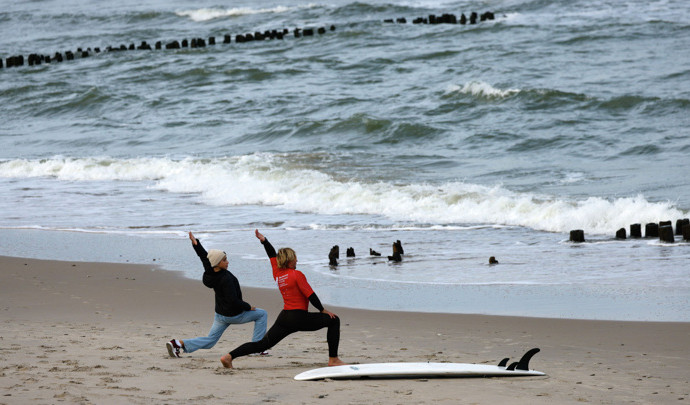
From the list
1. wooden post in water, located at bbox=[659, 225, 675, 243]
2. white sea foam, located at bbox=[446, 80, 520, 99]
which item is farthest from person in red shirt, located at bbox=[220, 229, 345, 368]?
white sea foam, located at bbox=[446, 80, 520, 99]

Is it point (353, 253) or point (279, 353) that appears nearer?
point (279, 353)

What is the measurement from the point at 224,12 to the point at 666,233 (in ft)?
149

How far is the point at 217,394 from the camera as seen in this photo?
243 inches

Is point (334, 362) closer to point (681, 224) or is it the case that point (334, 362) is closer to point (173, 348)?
point (173, 348)

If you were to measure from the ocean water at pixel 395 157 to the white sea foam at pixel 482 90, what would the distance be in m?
0.07

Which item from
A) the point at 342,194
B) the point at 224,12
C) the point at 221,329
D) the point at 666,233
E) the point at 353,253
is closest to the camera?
the point at 221,329

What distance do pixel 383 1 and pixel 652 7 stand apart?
15.1 meters

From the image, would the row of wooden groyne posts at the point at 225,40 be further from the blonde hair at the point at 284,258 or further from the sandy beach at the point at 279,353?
the blonde hair at the point at 284,258

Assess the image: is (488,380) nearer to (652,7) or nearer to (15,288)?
(15,288)

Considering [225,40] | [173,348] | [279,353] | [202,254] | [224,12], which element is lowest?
[279,353]

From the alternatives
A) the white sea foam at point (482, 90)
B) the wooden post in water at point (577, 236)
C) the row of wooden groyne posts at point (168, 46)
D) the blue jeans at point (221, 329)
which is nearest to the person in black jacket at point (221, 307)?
the blue jeans at point (221, 329)

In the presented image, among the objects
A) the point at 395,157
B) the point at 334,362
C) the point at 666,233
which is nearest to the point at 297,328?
the point at 334,362

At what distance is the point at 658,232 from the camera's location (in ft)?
40.7

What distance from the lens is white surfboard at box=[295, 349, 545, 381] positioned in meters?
6.72
